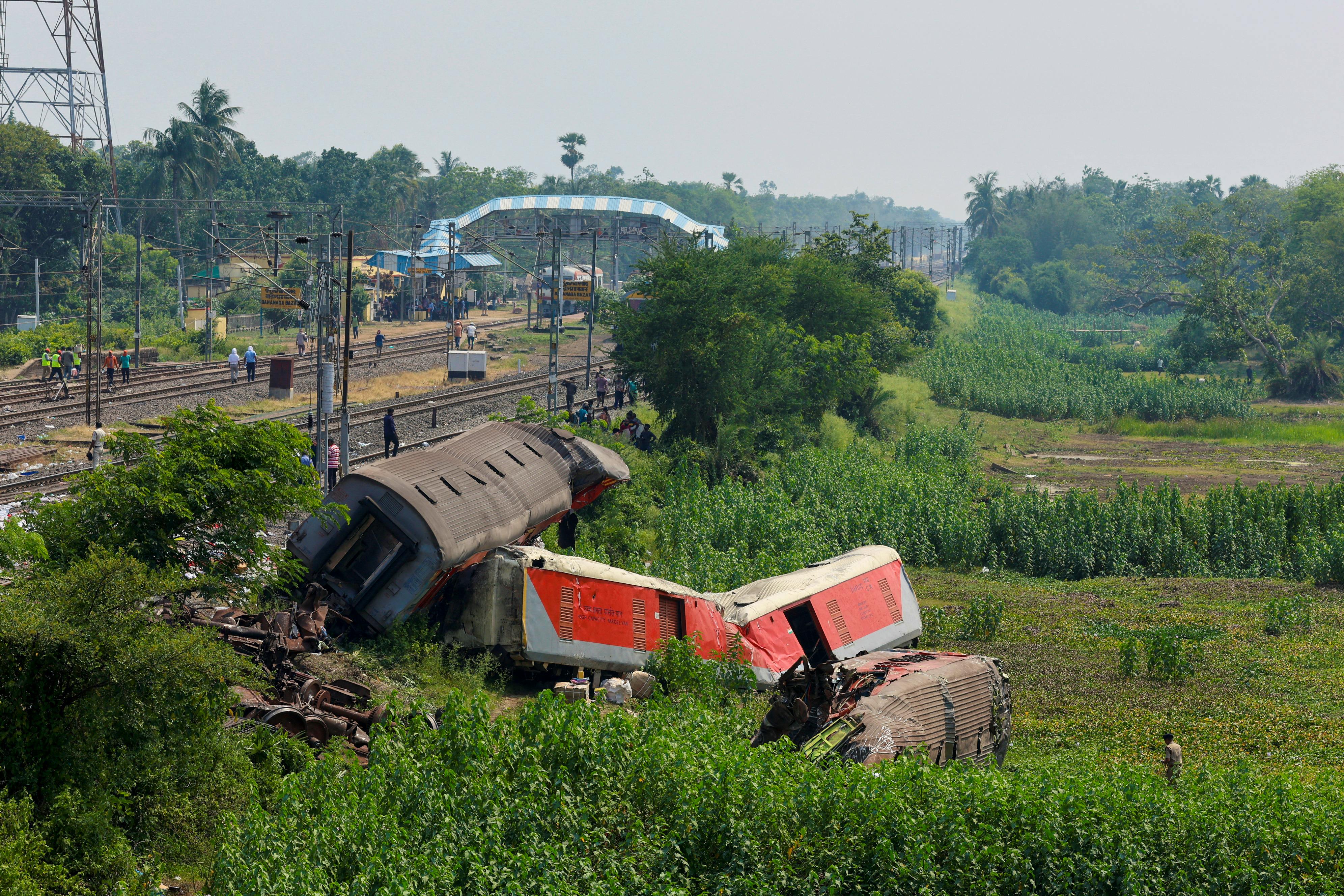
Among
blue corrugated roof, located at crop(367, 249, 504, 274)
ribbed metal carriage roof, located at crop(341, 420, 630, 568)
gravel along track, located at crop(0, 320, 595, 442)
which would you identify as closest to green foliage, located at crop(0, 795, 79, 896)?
ribbed metal carriage roof, located at crop(341, 420, 630, 568)

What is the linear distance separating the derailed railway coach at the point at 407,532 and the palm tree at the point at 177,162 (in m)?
77.4

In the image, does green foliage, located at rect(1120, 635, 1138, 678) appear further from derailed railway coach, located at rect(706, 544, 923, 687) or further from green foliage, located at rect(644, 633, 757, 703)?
green foliage, located at rect(644, 633, 757, 703)

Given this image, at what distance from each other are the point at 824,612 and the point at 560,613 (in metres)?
5.33

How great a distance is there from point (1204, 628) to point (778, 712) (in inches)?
542

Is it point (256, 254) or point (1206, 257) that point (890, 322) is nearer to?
point (1206, 257)

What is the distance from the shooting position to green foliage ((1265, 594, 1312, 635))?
1007 inches

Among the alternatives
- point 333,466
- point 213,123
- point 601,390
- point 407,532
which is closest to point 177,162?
point 213,123

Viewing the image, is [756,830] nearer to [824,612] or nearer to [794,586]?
[824,612]

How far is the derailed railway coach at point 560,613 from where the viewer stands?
19.5 metres

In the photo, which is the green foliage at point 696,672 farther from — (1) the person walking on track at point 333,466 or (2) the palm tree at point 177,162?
(2) the palm tree at point 177,162

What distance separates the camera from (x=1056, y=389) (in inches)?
2699

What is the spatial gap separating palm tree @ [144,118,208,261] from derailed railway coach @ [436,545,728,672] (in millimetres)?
79613

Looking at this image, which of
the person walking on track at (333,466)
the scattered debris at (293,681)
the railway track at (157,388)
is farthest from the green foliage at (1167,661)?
the railway track at (157,388)

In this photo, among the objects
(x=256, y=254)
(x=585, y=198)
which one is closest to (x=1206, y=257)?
(x=585, y=198)
